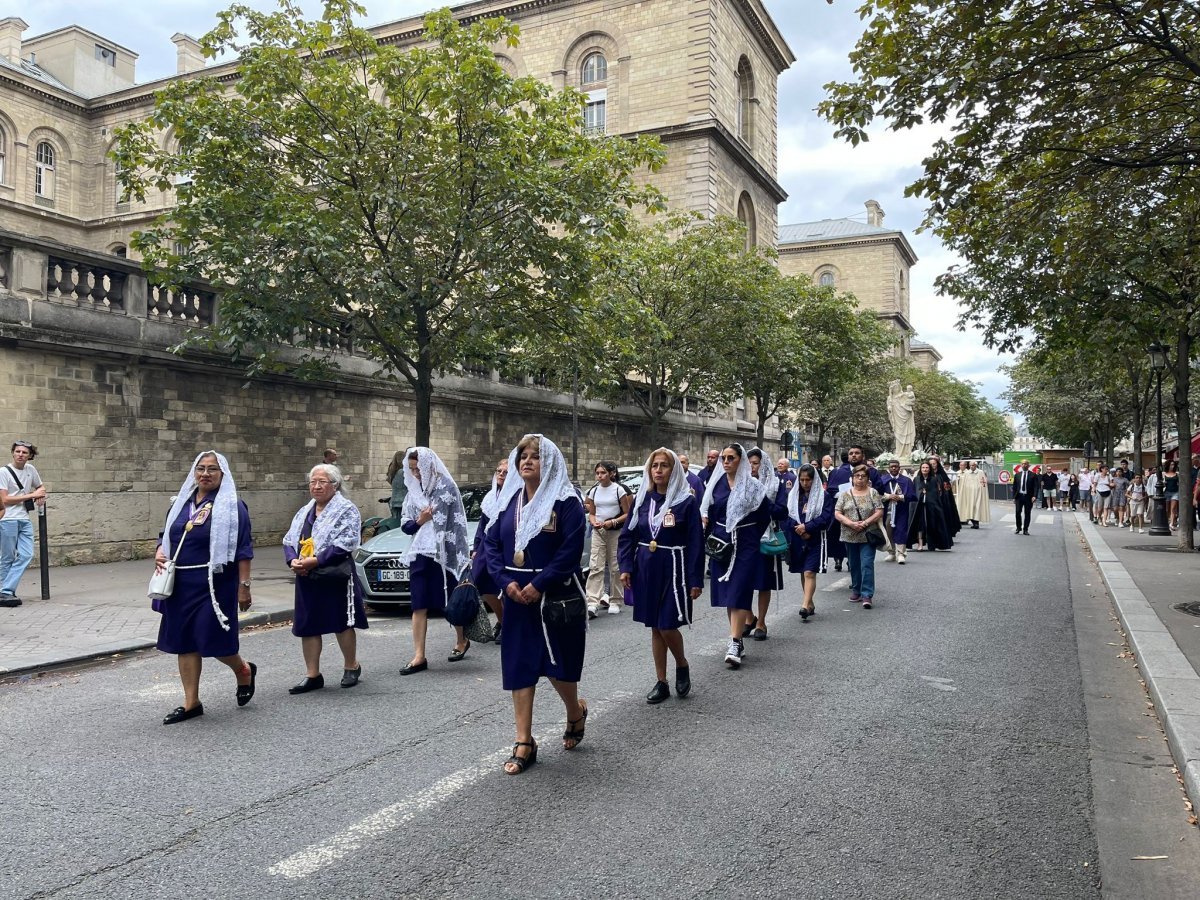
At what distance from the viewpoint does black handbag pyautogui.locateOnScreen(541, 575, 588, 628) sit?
489cm

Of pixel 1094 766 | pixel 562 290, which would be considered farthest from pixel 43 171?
pixel 1094 766

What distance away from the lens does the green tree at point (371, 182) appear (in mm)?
13945

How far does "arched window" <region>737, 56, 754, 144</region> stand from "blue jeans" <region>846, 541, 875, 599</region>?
3546 cm

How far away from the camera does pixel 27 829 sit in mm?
4051

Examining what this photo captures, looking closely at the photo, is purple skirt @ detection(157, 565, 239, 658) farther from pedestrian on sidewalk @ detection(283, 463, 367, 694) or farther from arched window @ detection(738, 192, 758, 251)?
arched window @ detection(738, 192, 758, 251)

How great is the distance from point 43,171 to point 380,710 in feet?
163

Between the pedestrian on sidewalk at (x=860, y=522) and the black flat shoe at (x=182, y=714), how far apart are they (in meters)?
7.26

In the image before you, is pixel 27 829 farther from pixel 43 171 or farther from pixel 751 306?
pixel 43 171

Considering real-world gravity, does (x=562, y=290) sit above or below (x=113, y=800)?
above

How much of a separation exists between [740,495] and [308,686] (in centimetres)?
369

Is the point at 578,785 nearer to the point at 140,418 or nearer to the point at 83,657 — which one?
the point at 83,657

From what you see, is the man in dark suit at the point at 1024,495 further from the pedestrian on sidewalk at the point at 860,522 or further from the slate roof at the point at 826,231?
the slate roof at the point at 826,231

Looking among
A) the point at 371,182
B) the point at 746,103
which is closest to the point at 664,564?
the point at 371,182

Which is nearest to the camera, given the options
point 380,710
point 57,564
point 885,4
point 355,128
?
point 380,710
